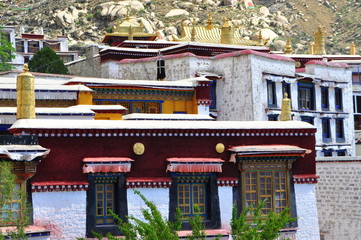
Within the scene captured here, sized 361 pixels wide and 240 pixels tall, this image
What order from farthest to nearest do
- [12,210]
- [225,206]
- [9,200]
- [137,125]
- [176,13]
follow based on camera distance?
[176,13] → [225,206] → [137,125] → [12,210] → [9,200]

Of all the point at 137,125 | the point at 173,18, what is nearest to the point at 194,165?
the point at 137,125

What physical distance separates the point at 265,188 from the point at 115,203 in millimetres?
4314

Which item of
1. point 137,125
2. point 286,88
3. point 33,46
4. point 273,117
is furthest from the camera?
point 33,46

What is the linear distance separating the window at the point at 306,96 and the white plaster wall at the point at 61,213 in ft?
61.1

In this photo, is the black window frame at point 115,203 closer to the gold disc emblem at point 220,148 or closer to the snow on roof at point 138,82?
the gold disc emblem at point 220,148

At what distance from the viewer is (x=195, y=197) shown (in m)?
21.8

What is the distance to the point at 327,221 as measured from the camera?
29453 mm

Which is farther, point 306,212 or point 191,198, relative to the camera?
point 306,212

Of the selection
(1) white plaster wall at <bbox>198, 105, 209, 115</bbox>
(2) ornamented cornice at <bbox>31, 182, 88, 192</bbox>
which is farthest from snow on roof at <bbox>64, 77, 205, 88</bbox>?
(2) ornamented cornice at <bbox>31, 182, 88, 192</bbox>

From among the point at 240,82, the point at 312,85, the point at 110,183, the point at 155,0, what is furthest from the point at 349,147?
the point at 155,0

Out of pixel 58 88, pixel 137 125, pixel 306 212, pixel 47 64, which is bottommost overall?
pixel 306 212

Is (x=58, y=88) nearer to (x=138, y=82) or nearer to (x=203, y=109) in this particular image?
(x=138, y=82)

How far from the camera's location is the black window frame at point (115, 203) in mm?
20344

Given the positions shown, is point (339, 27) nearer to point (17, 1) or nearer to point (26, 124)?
point (17, 1)
